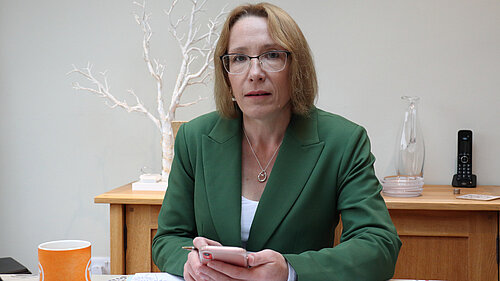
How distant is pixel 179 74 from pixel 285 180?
108 cm

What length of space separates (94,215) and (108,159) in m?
Answer: 0.31

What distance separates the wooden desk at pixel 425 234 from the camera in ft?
6.25

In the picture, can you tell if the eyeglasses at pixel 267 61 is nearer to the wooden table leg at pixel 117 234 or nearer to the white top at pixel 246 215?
the white top at pixel 246 215

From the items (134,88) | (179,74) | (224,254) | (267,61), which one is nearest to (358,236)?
(224,254)

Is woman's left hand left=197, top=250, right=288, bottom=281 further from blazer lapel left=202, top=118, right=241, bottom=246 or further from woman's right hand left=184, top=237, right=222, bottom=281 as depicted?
blazer lapel left=202, top=118, right=241, bottom=246

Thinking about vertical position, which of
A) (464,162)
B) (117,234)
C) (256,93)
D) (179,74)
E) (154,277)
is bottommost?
(117,234)

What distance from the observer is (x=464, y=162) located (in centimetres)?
230

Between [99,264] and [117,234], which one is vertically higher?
[117,234]

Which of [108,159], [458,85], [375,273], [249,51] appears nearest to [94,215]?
[108,159]

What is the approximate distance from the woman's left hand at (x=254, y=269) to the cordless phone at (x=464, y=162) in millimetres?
1578

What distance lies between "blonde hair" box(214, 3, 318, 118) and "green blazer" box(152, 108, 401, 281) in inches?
2.9

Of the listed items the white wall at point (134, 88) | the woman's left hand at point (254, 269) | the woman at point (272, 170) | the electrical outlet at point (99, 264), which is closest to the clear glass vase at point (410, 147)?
the white wall at point (134, 88)

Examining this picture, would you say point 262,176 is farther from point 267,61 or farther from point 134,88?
point 134,88

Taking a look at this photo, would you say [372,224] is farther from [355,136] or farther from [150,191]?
[150,191]
